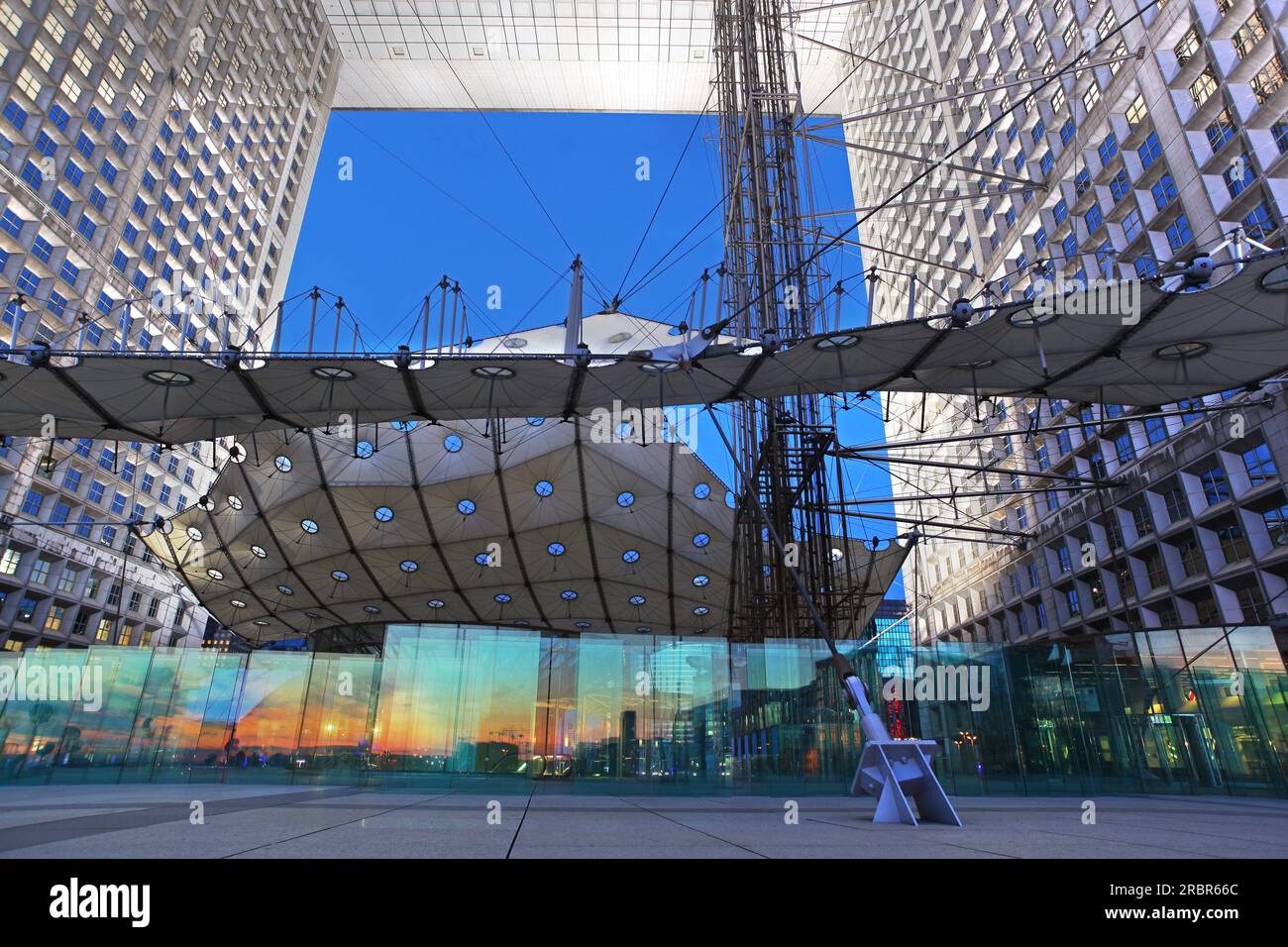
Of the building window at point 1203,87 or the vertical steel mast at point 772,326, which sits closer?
the vertical steel mast at point 772,326

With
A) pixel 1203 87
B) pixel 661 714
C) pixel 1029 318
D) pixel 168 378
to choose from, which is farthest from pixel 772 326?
pixel 1203 87

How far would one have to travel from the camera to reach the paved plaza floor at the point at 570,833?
205 inches

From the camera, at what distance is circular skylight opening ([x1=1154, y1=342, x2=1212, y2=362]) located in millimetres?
17328

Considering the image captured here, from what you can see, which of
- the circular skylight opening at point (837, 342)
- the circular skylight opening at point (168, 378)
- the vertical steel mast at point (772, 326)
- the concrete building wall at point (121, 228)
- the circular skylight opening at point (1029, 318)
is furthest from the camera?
the concrete building wall at point (121, 228)

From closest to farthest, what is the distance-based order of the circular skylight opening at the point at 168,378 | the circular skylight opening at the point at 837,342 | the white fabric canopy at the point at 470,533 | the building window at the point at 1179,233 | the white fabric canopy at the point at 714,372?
the white fabric canopy at the point at 714,372, the circular skylight opening at the point at 837,342, the circular skylight opening at the point at 168,378, the building window at the point at 1179,233, the white fabric canopy at the point at 470,533

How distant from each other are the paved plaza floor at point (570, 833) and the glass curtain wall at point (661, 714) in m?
6.10

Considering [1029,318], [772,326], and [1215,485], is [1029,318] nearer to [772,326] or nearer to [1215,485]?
[772,326]

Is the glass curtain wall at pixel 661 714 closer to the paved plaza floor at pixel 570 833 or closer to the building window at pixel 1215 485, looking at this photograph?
the paved plaza floor at pixel 570 833

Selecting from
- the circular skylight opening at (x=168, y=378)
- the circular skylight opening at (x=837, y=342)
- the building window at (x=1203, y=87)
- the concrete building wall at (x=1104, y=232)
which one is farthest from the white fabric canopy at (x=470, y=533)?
the building window at (x=1203, y=87)

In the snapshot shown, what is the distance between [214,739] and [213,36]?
76840 millimetres

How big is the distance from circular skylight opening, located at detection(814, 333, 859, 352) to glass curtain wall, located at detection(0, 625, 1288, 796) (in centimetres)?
717
